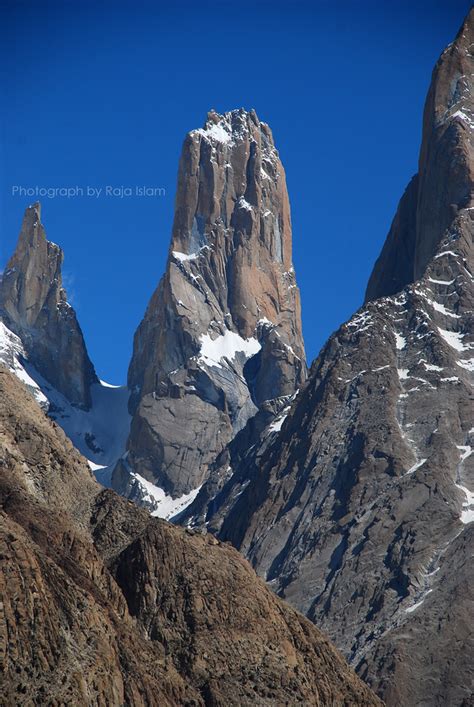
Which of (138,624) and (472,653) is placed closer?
(138,624)

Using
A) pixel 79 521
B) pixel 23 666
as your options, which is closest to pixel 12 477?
pixel 79 521

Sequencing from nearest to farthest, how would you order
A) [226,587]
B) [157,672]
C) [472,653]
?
[157,672]
[226,587]
[472,653]

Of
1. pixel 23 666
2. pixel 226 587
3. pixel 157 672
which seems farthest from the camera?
pixel 226 587

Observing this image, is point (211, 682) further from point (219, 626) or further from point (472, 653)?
point (472, 653)

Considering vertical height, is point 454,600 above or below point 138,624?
above

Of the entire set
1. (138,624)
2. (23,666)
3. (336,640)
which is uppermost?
(336,640)

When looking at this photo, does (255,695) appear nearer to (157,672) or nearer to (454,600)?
(157,672)
